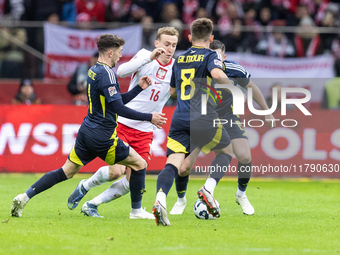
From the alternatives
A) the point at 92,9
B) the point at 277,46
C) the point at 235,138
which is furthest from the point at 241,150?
the point at 92,9

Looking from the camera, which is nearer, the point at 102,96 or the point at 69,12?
the point at 102,96

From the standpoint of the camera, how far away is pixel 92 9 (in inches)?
622

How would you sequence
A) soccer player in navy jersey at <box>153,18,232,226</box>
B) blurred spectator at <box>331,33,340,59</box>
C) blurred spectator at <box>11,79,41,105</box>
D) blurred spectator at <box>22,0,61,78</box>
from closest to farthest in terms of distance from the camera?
soccer player in navy jersey at <box>153,18,232,226</box> < blurred spectator at <box>11,79,41,105</box> < blurred spectator at <box>22,0,61,78</box> < blurred spectator at <box>331,33,340,59</box>

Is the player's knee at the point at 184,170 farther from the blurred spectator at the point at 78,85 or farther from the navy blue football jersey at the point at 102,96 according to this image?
the blurred spectator at the point at 78,85

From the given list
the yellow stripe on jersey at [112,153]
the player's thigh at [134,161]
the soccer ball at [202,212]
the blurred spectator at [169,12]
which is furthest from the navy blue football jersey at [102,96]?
the blurred spectator at [169,12]

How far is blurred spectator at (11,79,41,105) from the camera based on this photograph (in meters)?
13.6

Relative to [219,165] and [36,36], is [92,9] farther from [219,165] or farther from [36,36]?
[219,165]

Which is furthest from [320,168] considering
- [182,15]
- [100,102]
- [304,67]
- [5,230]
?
[5,230]

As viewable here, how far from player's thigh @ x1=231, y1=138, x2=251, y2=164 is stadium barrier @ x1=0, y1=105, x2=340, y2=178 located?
173 inches

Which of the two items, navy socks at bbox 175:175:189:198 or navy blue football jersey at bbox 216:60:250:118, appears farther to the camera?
navy socks at bbox 175:175:189:198

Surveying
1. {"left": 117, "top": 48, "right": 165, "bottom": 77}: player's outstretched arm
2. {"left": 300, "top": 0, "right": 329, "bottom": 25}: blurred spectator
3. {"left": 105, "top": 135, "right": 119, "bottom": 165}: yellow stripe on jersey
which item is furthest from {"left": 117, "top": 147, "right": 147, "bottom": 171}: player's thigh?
{"left": 300, "top": 0, "right": 329, "bottom": 25}: blurred spectator

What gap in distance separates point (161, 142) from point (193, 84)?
18.8 ft

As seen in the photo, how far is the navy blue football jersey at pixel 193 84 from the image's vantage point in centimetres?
696

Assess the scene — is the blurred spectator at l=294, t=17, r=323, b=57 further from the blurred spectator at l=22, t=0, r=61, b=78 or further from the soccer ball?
the soccer ball
